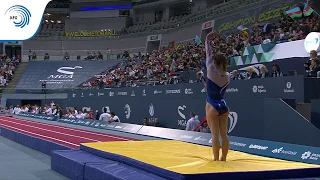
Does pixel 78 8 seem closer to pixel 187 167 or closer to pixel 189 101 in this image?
pixel 189 101

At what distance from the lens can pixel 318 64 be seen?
10.5m

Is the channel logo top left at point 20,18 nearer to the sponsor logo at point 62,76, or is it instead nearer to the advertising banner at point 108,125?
the advertising banner at point 108,125

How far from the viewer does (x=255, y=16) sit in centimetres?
2597

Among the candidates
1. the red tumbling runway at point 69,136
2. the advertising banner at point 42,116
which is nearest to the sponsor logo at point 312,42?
the red tumbling runway at point 69,136

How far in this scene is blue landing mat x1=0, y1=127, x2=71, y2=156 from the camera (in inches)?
Answer: 401

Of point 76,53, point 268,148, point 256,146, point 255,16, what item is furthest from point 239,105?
point 76,53

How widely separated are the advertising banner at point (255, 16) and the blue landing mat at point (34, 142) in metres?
13.9

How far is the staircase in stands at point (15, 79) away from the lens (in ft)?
114

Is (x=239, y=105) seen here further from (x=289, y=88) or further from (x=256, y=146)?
(x=256, y=146)

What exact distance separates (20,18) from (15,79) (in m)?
34.9

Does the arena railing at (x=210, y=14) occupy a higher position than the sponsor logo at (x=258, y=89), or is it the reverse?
the arena railing at (x=210, y=14)

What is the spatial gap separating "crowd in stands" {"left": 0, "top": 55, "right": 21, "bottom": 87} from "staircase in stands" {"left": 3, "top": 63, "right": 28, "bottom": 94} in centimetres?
31

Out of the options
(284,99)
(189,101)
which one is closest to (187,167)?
(284,99)

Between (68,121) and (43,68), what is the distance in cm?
2034
